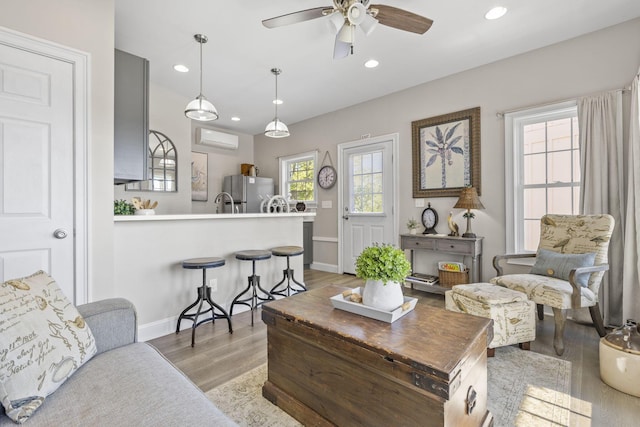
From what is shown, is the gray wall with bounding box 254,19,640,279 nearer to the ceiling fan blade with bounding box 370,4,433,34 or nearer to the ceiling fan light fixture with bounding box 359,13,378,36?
the ceiling fan blade with bounding box 370,4,433,34

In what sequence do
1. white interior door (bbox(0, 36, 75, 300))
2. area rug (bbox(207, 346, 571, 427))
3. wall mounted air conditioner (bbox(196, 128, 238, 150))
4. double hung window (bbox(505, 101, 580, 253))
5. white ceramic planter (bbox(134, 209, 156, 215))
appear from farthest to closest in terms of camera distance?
wall mounted air conditioner (bbox(196, 128, 238, 150)) → double hung window (bbox(505, 101, 580, 253)) → white ceramic planter (bbox(134, 209, 156, 215)) → white interior door (bbox(0, 36, 75, 300)) → area rug (bbox(207, 346, 571, 427))

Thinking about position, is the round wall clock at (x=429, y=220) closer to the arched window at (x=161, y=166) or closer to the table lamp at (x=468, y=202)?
the table lamp at (x=468, y=202)

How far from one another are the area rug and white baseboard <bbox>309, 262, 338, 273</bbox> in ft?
10.1

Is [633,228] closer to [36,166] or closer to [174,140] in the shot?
[36,166]

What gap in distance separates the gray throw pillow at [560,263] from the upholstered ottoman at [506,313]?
494mm

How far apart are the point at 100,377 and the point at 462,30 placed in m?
3.59

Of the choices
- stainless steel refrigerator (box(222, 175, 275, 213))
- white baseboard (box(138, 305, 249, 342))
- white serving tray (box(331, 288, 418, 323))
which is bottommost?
white baseboard (box(138, 305, 249, 342))

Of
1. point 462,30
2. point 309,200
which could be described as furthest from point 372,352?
point 309,200

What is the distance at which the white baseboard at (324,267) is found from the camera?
→ 504 cm

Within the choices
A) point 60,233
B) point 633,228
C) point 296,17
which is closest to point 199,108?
point 296,17

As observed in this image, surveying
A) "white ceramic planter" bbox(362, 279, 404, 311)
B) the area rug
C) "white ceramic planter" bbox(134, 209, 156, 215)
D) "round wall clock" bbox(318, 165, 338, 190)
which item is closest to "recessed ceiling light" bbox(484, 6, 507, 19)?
"white ceramic planter" bbox(362, 279, 404, 311)

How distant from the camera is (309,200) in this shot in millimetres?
5551

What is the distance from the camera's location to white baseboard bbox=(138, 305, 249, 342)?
246cm

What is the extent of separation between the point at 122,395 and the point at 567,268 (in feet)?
10.2
